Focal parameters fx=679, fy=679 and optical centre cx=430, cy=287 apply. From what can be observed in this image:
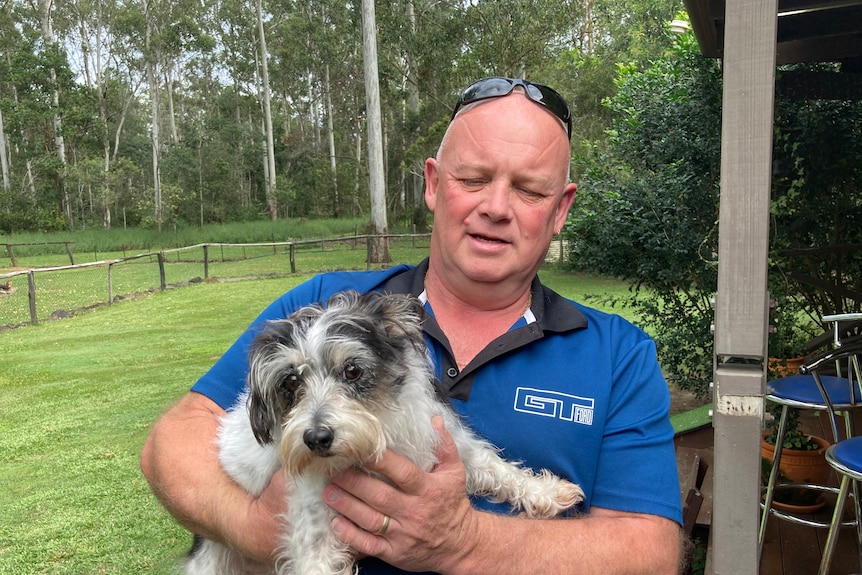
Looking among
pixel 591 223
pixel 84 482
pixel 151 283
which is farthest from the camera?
pixel 151 283

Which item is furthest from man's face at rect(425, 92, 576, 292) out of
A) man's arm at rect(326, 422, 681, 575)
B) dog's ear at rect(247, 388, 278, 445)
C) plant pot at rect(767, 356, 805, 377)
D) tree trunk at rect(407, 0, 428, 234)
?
tree trunk at rect(407, 0, 428, 234)

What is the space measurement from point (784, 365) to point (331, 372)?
4362 mm

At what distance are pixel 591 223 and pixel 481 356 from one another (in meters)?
5.03

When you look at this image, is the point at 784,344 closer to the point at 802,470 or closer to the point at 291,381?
the point at 802,470

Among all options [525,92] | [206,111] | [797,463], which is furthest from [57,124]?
[525,92]

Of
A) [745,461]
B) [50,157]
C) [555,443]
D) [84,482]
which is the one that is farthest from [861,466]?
[50,157]

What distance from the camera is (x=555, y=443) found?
194 centimetres

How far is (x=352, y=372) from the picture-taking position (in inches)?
70.5

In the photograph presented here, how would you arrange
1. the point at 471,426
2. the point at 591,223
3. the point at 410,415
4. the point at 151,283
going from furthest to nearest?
the point at 151,283 → the point at 591,223 → the point at 471,426 → the point at 410,415

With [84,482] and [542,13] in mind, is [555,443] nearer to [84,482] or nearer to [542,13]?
[84,482]

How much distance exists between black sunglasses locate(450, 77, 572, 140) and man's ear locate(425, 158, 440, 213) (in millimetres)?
201

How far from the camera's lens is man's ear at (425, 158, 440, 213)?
2.32m

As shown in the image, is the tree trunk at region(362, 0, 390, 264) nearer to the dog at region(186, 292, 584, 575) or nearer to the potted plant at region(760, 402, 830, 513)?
the potted plant at region(760, 402, 830, 513)

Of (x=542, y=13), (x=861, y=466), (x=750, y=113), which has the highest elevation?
(x=542, y=13)
